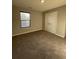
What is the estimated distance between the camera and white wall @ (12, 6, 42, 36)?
6.85 meters

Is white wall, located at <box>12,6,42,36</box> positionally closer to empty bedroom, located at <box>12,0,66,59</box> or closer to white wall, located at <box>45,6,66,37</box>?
empty bedroom, located at <box>12,0,66,59</box>

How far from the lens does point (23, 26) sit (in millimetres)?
7809

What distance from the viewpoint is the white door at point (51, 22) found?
30.5 ft

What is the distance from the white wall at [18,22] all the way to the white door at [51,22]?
64 centimetres

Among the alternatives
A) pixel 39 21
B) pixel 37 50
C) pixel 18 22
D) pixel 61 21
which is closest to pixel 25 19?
pixel 18 22

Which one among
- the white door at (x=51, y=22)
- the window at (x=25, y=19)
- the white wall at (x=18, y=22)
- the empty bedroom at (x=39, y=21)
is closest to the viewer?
the empty bedroom at (x=39, y=21)

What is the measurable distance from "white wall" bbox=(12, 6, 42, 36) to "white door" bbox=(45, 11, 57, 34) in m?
0.64

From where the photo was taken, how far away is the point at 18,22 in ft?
23.9

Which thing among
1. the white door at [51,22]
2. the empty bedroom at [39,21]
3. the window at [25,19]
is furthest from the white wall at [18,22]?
the white door at [51,22]

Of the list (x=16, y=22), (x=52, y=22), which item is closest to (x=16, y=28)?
(x=16, y=22)

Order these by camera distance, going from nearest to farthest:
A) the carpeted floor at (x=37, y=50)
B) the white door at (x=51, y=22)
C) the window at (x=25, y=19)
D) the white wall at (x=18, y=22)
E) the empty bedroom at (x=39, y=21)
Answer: the carpeted floor at (x=37, y=50) < the empty bedroom at (x=39, y=21) < the white wall at (x=18, y=22) < the window at (x=25, y=19) < the white door at (x=51, y=22)

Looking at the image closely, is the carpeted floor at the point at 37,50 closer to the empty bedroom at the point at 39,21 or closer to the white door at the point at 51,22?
the empty bedroom at the point at 39,21
